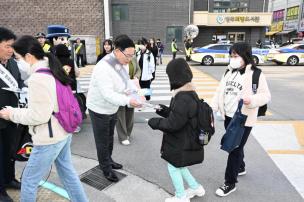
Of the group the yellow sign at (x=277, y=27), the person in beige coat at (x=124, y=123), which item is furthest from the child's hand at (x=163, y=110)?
the yellow sign at (x=277, y=27)

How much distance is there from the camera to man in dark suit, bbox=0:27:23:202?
9.87 ft

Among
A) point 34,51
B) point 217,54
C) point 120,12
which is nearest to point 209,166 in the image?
point 34,51

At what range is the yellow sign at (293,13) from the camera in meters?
52.4

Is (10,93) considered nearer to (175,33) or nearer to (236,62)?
(236,62)

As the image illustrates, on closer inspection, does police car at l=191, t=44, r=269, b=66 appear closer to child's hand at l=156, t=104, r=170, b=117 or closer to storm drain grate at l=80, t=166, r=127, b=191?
storm drain grate at l=80, t=166, r=127, b=191

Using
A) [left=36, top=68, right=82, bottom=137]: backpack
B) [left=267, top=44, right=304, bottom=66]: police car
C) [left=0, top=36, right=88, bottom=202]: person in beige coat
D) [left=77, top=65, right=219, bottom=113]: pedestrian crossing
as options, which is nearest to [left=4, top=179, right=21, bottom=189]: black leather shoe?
[left=0, top=36, right=88, bottom=202]: person in beige coat

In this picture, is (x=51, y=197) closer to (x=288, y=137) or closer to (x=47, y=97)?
(x=47, y=97)

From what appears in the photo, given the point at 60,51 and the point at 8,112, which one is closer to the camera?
the point at 8,112

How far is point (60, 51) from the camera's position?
490 centimetres

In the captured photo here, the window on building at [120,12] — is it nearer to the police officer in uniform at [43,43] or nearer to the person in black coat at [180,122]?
the police officer in uniform at [43,43]

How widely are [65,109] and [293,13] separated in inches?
2401

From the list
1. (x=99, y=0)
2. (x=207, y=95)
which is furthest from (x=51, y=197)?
(x=99, y=0)

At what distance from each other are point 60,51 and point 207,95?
19.1ft

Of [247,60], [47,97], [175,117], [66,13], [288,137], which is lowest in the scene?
[288,137]
